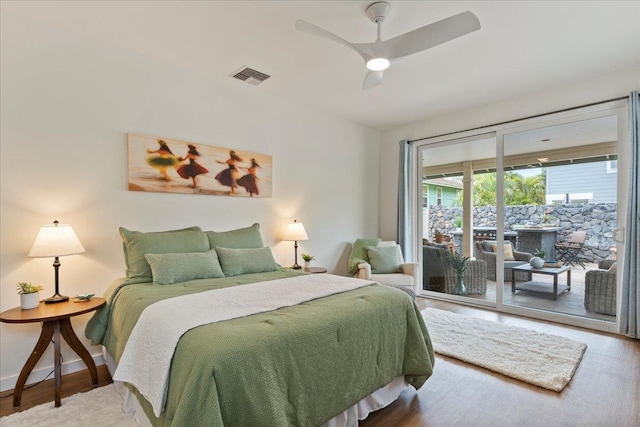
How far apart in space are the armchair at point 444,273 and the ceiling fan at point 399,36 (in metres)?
3.34

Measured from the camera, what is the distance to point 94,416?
6.60ft

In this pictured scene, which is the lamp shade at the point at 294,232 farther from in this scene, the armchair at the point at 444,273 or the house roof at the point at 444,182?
the house roof at the point at 444,182

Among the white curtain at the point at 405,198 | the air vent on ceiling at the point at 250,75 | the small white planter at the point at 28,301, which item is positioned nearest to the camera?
the small white planter at the point at 28,301

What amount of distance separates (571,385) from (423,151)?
3.67 meters

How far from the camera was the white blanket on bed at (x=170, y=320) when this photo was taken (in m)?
1.50

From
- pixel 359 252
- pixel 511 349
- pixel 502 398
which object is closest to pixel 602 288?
pixel 511 349

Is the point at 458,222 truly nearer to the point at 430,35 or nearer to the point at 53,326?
the point at 430,35

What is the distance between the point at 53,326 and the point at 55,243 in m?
0.57

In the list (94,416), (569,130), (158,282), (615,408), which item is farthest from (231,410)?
(569,130)

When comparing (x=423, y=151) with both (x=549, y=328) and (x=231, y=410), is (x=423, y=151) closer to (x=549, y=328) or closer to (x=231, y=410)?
(x=549, y=328)

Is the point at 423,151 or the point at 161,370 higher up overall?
the point at 423,151

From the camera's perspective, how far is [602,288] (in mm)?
3600

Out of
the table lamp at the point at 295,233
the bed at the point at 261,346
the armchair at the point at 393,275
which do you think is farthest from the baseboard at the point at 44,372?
the armchair at the point at 393,275

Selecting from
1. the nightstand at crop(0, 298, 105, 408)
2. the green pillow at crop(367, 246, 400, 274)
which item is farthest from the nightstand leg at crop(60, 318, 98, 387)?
the green pillow at crop(367, 246, 400, 274)
